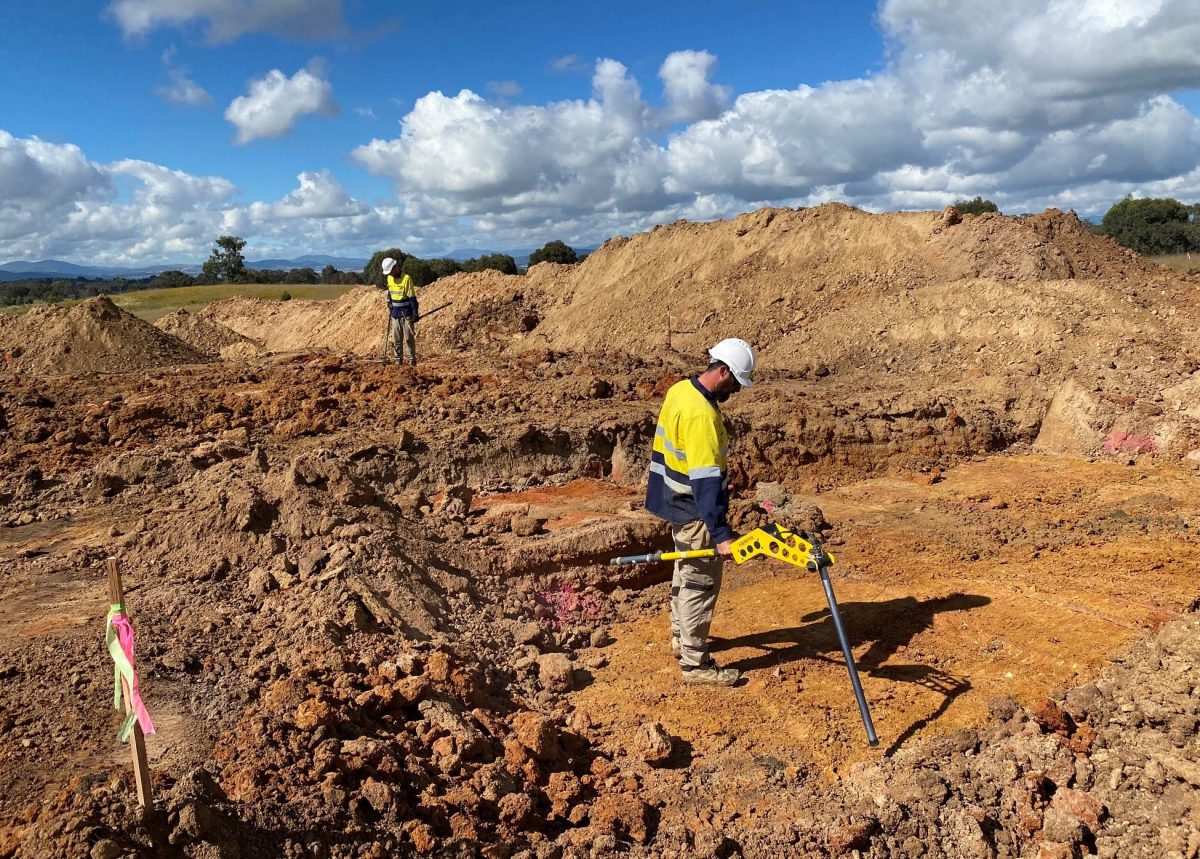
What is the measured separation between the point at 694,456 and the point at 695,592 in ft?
3.16

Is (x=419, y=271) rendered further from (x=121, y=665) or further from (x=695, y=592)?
(x=121, y=665)

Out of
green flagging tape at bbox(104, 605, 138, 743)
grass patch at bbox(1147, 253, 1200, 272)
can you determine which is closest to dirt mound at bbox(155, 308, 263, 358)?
green flagging tape at bbox(104, 605, 138, 743)

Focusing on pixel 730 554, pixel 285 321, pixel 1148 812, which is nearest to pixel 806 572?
pixel 730 554

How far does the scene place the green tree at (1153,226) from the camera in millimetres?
36188

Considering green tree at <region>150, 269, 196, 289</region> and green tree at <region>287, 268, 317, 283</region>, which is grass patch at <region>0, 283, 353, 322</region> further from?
green tree at <region>150, 269, 196, 289</region>

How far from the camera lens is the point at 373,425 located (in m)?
10.4

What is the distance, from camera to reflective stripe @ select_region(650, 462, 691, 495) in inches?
194

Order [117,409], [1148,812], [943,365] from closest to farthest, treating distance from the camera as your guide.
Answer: [1148,812] → [117,409] → [943,365]

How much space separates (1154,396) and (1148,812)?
28.7 ft

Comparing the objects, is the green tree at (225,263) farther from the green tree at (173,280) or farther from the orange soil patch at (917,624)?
the orange soil patch at (917,624)

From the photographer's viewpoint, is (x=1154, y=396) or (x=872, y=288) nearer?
(x=1154, y=396)

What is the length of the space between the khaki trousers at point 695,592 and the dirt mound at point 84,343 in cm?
1616

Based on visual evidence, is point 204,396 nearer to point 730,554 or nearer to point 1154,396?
point 730,554

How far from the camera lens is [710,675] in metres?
5.05
